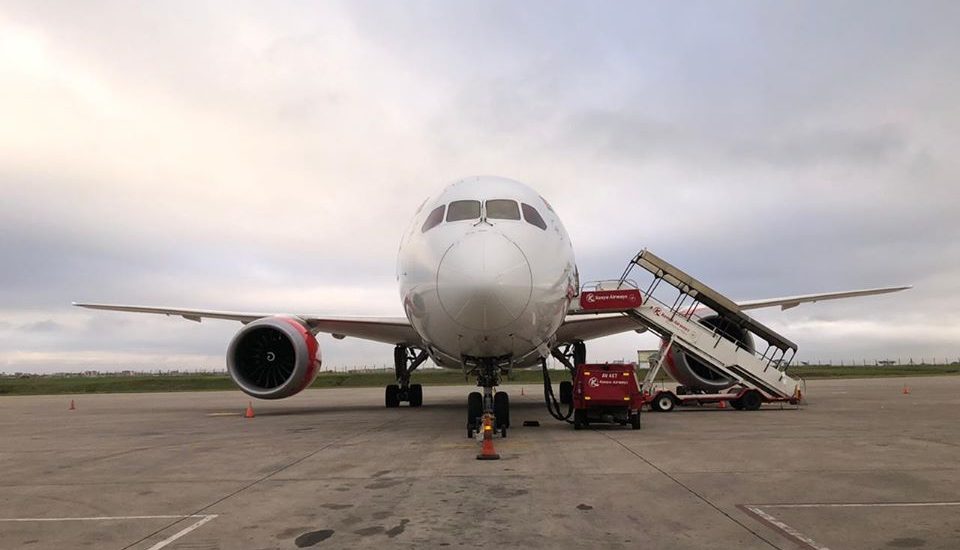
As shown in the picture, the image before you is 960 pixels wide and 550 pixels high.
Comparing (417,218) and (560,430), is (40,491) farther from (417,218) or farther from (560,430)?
(560,430)

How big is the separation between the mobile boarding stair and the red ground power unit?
3.24 m

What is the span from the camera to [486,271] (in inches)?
327

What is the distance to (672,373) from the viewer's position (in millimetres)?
17531

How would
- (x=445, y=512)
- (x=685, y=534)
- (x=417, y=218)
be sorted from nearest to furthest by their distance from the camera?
(x=685, y=534) < (x=445, y=512) < (x=417, y=218)

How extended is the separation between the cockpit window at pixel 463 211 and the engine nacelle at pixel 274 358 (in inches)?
257

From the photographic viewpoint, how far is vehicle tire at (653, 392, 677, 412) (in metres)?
16.4

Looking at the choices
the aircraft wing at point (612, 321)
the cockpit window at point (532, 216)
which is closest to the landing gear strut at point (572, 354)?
the aircraft wing at point (612, 321)

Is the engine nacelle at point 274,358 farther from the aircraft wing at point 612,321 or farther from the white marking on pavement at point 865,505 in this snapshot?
the white marking on pavement at point 865,505

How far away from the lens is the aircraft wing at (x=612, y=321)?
15188 millimetres

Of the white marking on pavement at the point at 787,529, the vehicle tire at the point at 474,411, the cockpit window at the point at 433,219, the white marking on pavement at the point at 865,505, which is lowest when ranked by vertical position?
the white marking on pavement at the point at 787,529

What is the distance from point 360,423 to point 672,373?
Result: 8.50 m

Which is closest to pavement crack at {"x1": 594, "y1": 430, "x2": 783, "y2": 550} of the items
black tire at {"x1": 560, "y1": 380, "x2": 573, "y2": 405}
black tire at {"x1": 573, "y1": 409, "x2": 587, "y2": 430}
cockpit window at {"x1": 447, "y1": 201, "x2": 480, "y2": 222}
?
black tire at {"x1": 573, "y1": 409, "x2": 587, "y2": 430}

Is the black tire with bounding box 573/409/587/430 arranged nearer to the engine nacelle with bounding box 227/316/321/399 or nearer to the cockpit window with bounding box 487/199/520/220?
the cockpit window with bounding box 487/199/520/220

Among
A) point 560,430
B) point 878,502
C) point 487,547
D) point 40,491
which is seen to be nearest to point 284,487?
point 40,491
